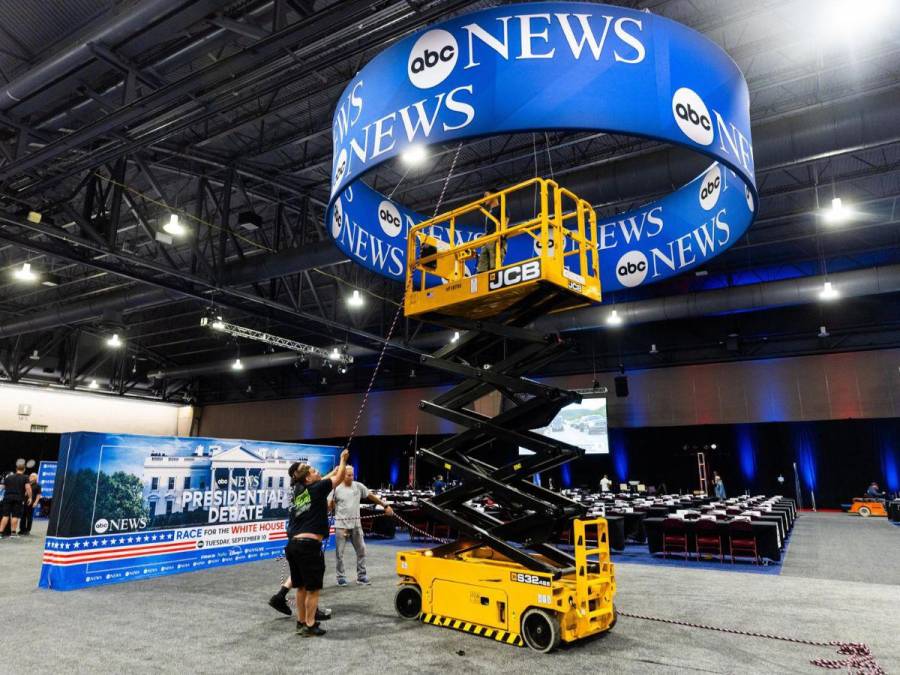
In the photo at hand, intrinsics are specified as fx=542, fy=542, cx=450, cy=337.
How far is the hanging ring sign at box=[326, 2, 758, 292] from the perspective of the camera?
3828 millimetres

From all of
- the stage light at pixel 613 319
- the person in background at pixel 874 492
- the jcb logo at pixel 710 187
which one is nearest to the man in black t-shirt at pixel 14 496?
the jcb logo at pixel 710 187

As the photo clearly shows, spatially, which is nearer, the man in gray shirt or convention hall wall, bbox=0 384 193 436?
the man in gray shirt

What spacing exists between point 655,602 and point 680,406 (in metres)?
16.7

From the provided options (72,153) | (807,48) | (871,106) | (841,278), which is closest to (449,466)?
(871,106)

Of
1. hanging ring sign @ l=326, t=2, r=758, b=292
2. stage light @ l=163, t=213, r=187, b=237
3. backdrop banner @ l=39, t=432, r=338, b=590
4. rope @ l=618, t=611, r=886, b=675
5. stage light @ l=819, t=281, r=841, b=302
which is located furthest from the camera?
stage light @ l=819, t=281, r=841, b=302

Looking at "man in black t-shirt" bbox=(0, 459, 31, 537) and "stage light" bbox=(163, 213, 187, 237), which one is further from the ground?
"stage light" bbox=(163, 213, 187, 237)

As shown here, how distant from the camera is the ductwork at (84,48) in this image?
688 cm

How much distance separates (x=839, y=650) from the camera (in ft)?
16.1

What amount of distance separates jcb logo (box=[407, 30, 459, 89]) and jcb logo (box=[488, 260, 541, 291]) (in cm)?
175

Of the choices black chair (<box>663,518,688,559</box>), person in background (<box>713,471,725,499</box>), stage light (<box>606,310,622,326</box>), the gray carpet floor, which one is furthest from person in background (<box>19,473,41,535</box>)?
person in background (<box>713,471,725,499</box>)

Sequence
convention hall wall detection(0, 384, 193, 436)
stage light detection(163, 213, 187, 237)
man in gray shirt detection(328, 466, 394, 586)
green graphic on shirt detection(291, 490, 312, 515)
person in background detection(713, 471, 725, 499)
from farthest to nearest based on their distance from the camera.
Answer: convention hall wall detection(0, 384, 193, 436) → person in background detection(713, 471, 725, 499) → stage light detection(163, 213, 187, 237) → man in gray shirt detection(328, 466, 394, 586) → green graphic on shirt detection(291, 490, 312, 515)

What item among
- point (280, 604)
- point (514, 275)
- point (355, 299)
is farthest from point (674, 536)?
point (355, 299)

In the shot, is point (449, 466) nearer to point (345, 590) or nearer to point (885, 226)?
point (345, 590)

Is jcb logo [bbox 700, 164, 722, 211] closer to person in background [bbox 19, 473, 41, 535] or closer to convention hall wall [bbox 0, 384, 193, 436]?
person in background [bbox 19, 473, 41, 535]
